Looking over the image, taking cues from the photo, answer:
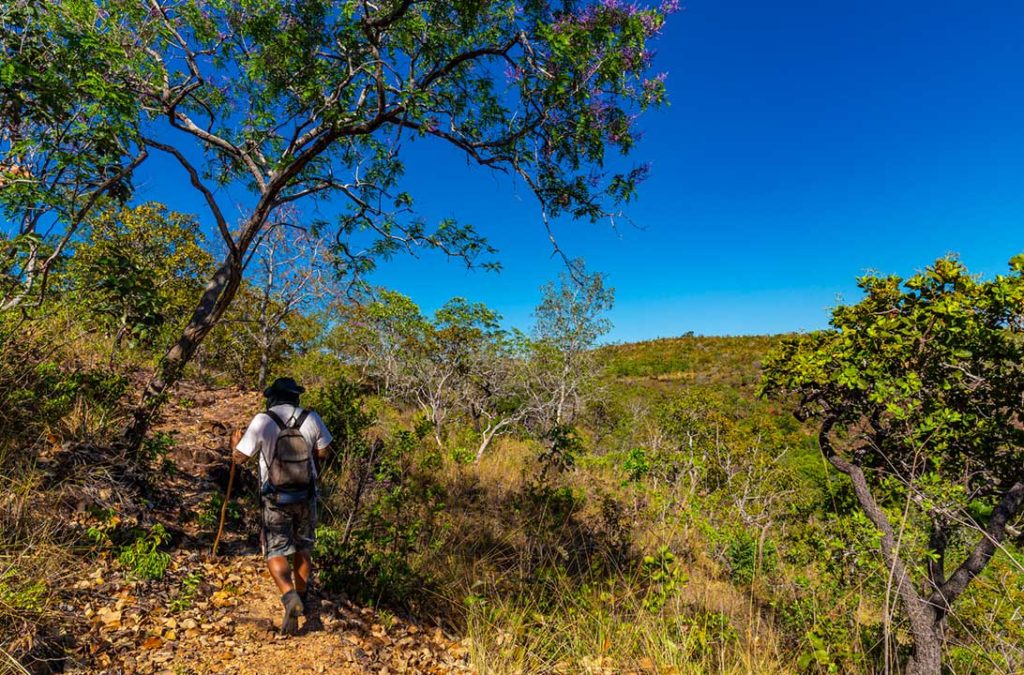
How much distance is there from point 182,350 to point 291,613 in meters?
2.89

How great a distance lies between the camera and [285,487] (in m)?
3.42

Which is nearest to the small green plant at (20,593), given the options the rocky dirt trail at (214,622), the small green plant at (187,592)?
the rocky dirt trail at (214,622)

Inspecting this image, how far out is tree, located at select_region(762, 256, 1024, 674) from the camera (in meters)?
4.33

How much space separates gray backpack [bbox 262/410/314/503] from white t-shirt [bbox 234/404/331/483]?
2.0 inches

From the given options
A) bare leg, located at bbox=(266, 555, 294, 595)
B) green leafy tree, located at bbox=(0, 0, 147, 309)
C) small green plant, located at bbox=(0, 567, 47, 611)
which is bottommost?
bare leg, located at bbox=(266, 555, 294, 595)

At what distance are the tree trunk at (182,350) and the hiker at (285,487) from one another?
1438 mm

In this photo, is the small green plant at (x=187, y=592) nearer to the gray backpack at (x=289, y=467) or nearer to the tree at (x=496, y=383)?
the gray backpack at (x=289, y=467)

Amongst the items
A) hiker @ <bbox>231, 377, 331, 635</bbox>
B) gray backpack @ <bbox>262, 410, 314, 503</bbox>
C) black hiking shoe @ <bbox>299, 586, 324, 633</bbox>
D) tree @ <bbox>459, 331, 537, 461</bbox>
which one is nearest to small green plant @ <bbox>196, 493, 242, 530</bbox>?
hiker @ <bbox>231, 377, 331, 635</bbox>

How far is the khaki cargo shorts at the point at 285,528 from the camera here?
3389 millimetres

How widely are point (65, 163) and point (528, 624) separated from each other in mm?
4787

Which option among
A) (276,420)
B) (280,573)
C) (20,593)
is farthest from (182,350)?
(280,573)

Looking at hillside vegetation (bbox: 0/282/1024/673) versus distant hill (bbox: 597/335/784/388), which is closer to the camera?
hillside vegetation (bbox: 0/282/1024/673)

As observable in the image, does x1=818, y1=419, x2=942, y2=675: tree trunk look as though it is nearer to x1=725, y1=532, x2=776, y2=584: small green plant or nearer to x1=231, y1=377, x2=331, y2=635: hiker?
x1=725, y1=532, x2=776, y2=584: small green plant

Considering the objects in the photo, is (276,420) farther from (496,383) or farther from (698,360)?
(698,360)
